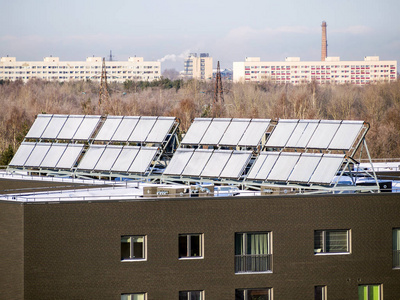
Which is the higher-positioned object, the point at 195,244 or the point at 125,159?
the point at 125,159

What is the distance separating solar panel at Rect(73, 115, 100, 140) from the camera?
35.6 meters

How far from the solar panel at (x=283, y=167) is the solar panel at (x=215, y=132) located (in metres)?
3.51

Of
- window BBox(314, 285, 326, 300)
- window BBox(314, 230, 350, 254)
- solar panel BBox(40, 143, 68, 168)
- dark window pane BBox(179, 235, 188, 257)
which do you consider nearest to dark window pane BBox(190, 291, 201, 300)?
dark window pane BBox(179, 235, 188, 257)

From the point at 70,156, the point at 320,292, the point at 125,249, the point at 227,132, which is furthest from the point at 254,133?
the point at 70,156

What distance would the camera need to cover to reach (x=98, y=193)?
94.4 feet

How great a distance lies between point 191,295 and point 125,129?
11.5m

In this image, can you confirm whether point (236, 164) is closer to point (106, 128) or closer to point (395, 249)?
point (395, 249)

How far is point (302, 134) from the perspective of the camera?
30.0 meters

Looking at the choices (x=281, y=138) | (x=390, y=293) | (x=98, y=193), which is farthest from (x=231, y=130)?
(x=390, y=293)

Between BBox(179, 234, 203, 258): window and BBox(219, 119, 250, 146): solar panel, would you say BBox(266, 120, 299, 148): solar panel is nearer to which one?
BBox(219, 119, 250, 146): solar panel

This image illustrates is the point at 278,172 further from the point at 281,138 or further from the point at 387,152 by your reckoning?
the point at 387,152

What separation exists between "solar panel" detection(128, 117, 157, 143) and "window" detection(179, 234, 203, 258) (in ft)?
29.3

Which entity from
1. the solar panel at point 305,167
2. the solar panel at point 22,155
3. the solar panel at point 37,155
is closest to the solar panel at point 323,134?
the solar panel at point 305,167

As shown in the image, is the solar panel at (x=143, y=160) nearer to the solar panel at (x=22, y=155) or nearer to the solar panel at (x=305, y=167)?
the solar panel at (x=22, y=155)
